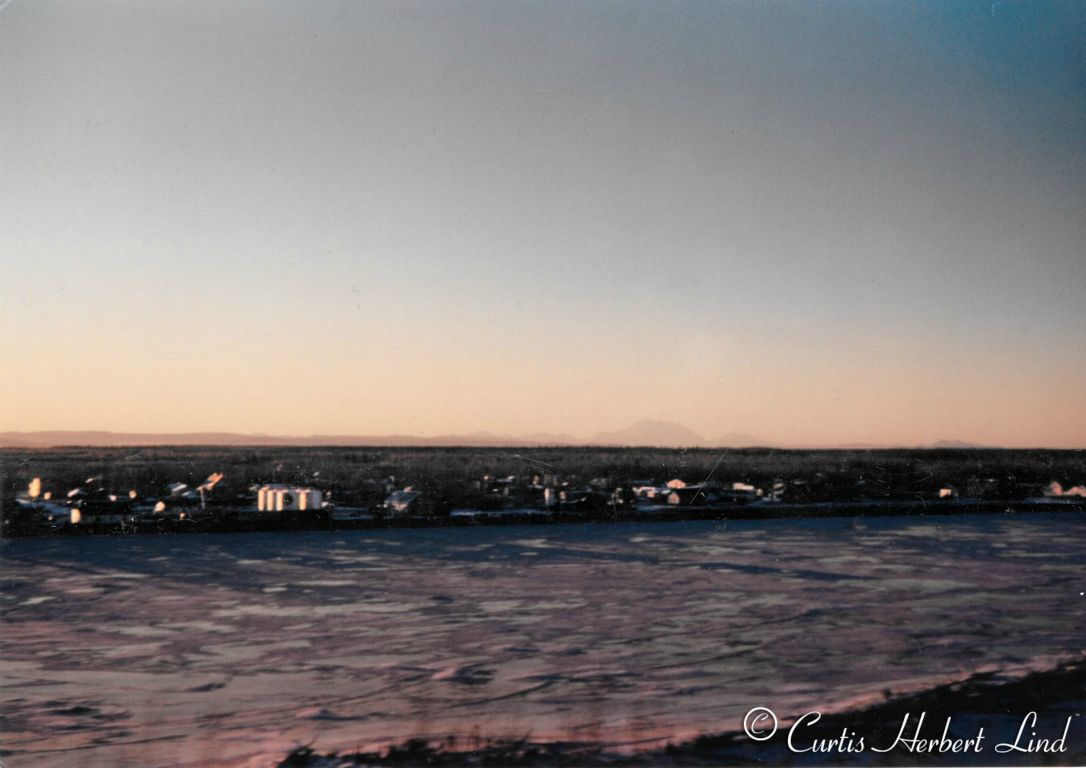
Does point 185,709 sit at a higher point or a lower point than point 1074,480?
lower

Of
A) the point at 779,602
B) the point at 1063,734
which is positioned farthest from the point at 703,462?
the point at 1063,734

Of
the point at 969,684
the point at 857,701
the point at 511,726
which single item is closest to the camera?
the point at 511,726

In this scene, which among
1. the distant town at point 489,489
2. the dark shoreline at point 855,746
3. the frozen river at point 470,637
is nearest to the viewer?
the dark shoreline at point 855,746

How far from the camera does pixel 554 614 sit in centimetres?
412

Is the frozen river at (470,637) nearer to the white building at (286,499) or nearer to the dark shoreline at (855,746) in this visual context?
the dark shoreline at (855,746)

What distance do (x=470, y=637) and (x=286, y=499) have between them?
407 centimetres

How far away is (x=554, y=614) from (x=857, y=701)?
1.48 m

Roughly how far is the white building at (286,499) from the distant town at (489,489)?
0.6 inches

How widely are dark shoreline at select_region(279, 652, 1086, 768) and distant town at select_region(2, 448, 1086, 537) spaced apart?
7.74ft

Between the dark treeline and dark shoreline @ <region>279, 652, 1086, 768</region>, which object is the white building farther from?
dark shoreline @ <region>279, 652, 1086, 768</region>

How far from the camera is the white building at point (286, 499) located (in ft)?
22.2

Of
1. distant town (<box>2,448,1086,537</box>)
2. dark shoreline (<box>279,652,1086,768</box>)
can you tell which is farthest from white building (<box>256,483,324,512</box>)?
dark shoreline (<box>279,652,1086,768</box>)

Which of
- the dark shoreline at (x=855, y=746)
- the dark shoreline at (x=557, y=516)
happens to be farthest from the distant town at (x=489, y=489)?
the dark shoreline at (x=855, y=746)

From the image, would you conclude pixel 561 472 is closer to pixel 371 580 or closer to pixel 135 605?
pixel 371 580
